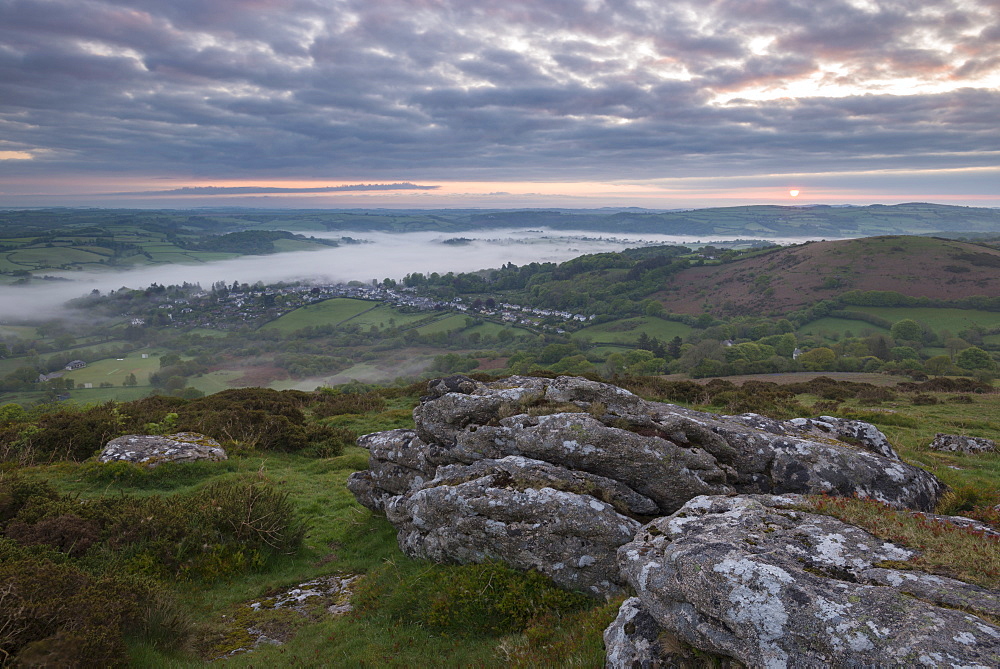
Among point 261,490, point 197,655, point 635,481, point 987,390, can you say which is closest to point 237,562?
point 261,490

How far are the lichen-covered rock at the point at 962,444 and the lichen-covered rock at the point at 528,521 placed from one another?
16849 millimetres

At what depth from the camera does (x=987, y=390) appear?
32.9 m

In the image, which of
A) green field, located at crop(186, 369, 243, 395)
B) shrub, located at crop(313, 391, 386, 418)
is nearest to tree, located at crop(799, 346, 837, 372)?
shrub, located at crop(313, 391, 386, 418)

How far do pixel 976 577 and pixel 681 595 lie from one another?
10.7ft

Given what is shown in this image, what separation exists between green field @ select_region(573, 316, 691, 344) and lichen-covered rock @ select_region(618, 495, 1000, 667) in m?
113

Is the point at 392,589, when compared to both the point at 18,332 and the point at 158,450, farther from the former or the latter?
the point at 18,332

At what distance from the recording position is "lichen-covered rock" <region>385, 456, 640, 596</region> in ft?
29.3

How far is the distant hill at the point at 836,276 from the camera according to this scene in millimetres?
123375

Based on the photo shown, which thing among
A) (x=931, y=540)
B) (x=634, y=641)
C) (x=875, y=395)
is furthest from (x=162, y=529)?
(x=875, y=395)

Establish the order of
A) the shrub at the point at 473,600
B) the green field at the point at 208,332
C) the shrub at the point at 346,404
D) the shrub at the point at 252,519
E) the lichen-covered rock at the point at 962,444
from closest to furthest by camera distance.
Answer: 1. the shrub at the point at 473,600
2. the shrub at the point at 252,519
3. the lichen-covered rock at the point at 962,444
4. the shrub at the point at 346,404
5. the green field at the point at 208,332

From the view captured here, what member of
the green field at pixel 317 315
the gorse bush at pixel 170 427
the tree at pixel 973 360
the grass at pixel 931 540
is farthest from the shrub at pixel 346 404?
the green field at pixel 317 315

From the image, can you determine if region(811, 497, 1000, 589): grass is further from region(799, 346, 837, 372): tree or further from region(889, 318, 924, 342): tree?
region(889, 318, 924, 342): tree

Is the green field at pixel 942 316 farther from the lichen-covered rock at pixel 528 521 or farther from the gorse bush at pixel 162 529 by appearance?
the gorse bush at pixel 162 529

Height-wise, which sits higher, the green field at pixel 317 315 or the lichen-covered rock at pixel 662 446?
the lichen-covered rock at pixel 662 446
